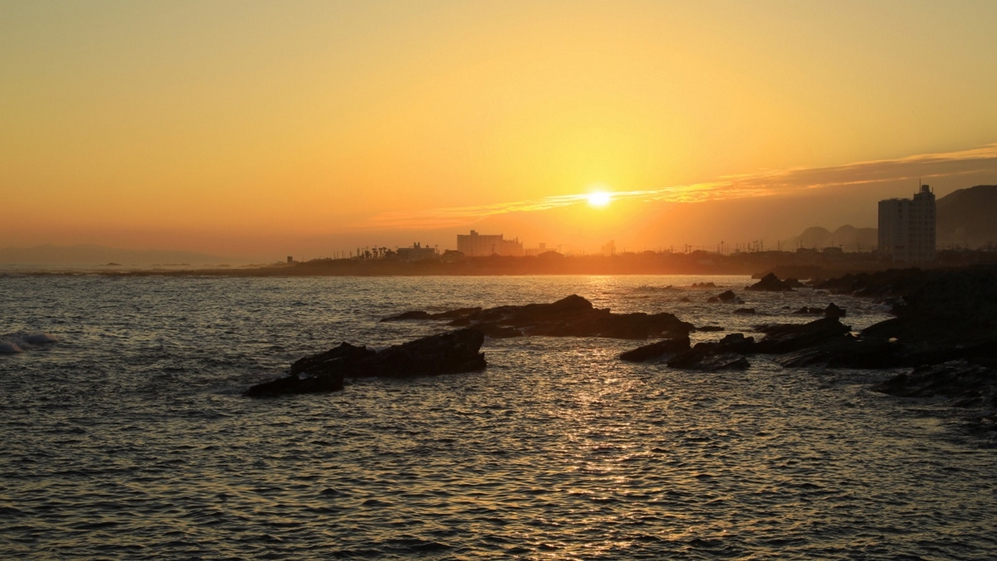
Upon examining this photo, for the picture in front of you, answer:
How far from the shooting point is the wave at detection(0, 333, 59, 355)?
51688 mm

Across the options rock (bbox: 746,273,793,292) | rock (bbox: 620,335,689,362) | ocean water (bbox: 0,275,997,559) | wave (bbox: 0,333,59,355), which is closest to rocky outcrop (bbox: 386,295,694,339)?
rock (bbox: 620,335,689,362)

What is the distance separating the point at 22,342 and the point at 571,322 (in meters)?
43.1

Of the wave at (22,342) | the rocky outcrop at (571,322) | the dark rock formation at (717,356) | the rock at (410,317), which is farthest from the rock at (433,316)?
the dark rock formation at (717,356)

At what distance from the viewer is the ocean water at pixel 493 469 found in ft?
53.3

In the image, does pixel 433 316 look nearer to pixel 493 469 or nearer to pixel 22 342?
pixel 22 342

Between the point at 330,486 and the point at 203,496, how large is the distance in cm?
315

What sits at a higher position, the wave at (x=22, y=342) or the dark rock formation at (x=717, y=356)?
the wave at (x=22, y=342)

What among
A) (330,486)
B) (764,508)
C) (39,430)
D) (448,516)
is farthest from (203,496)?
(764,508)

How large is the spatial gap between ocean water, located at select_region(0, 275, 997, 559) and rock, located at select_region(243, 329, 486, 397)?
226 centimetres

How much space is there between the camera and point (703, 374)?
4203cm

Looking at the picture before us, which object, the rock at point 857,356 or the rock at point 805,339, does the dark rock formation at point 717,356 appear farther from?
the rock at point 857,356

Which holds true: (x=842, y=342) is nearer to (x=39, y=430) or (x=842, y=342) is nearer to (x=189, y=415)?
(x=189, y=415)

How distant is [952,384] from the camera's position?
32531 mm

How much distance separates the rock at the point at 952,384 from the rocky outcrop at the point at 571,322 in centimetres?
2843
